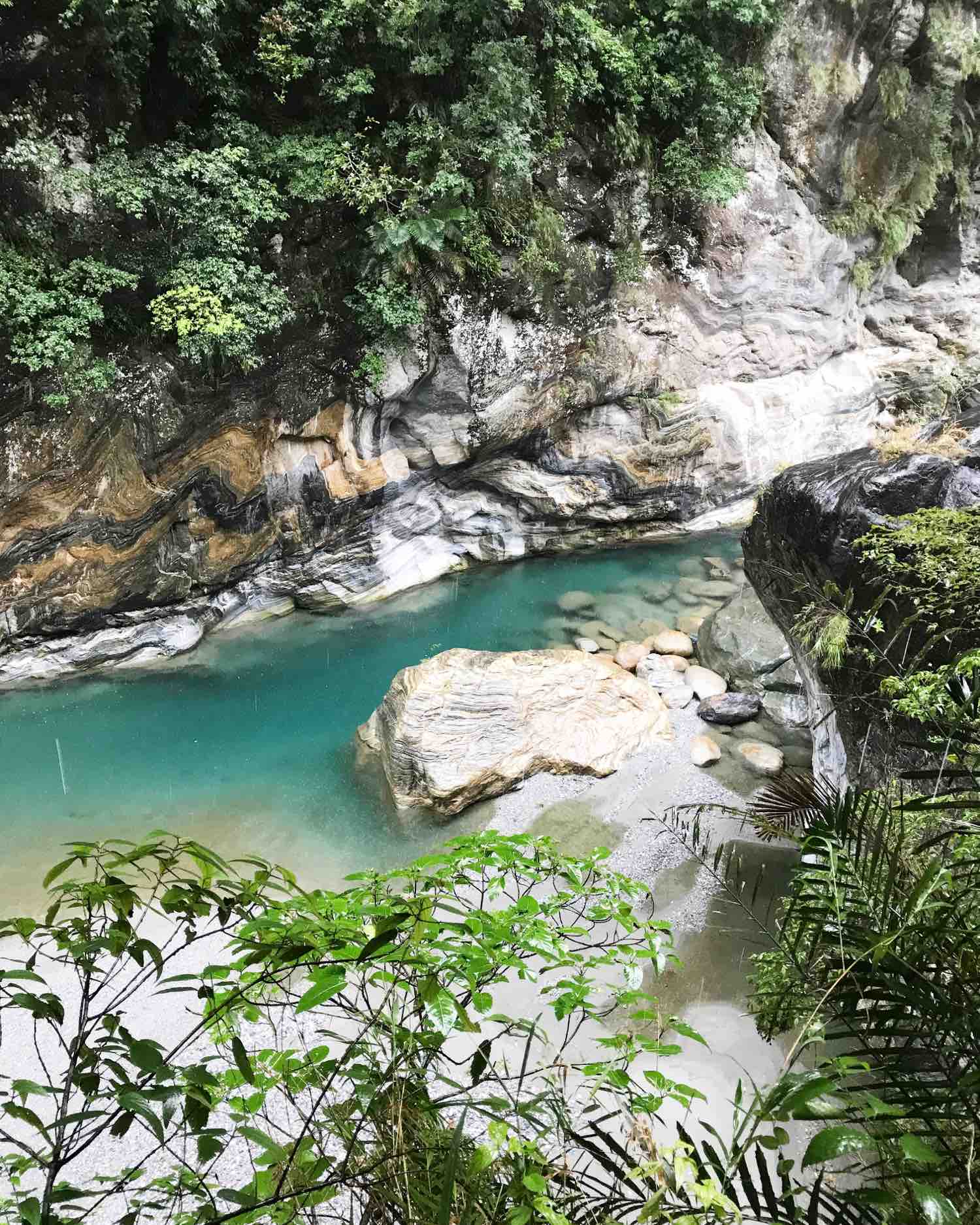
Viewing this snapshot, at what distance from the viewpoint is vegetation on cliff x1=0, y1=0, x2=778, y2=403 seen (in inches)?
314

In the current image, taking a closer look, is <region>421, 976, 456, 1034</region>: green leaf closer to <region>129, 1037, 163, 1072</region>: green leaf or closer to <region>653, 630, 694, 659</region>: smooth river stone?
<region>129, 1037, 163, 1072</region>: green leaf

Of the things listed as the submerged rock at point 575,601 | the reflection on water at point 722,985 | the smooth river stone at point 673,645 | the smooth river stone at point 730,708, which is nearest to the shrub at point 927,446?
the reflection on water at point 722,985

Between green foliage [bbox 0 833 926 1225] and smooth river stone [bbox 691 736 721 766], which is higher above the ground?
green foliage [bbox 0 833 926 1225]

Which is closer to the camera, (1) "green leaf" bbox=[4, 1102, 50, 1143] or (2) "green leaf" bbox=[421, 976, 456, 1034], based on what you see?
(1) "green leaf" bbox=[4, 1102, 50, 1143]

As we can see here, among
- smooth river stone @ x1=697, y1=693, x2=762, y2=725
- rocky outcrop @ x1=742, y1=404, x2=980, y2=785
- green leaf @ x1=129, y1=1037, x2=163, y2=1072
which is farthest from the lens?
smooth river stone @ x1=697, y1=693, x2=762, y2=725

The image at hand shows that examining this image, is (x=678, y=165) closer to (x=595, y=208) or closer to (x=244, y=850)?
(x=595, y=208)

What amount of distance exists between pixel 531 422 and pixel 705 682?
575cm

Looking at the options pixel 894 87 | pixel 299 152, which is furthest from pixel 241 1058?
pixel 894 87

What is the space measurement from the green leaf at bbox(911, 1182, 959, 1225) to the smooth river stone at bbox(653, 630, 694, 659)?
9544 millimetres

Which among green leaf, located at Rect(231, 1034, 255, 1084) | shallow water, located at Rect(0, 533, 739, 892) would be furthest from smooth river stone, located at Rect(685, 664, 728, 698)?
green leaf, located at Rect(231, 1034, 255, 1084)

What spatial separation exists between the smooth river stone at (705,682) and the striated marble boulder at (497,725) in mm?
691

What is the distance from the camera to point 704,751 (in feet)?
27.4

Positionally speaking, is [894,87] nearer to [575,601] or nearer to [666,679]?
[575,601]

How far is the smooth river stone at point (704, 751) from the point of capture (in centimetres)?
829
